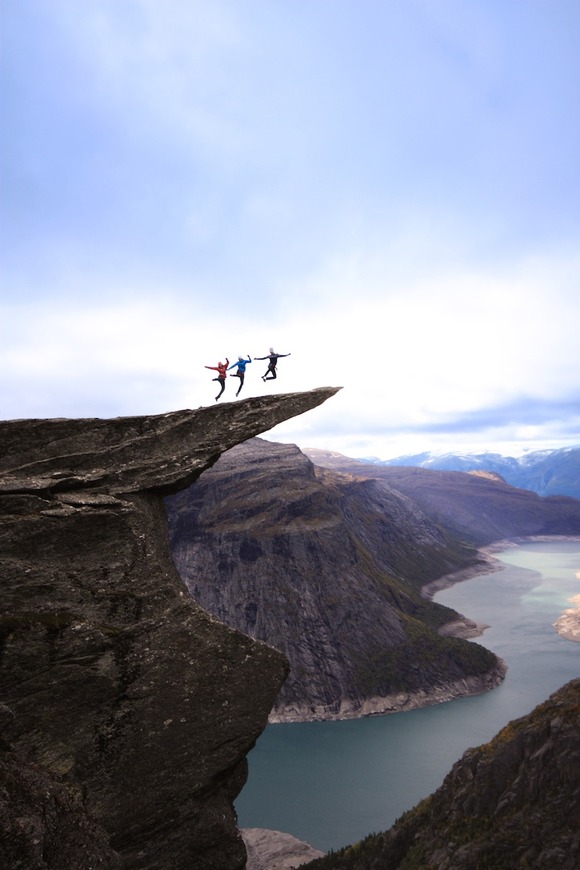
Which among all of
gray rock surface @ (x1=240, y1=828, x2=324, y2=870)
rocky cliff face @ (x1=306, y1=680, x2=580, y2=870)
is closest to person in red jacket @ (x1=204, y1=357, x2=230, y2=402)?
rocky cliff face @ (x1=306, y1=680, x2=580, y2=870)

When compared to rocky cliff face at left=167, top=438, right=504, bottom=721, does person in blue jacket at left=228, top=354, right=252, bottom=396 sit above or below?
above

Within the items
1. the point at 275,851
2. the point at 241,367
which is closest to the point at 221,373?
the point at 241,367

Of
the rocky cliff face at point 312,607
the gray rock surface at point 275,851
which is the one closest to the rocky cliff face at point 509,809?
the gray rock surface at point 275,851

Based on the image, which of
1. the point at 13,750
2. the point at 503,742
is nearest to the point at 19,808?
the point at 13,750

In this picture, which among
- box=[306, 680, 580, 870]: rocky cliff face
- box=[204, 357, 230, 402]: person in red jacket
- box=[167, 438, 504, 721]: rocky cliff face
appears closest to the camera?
box=[204, 357, 230, 402]: person in red jacket

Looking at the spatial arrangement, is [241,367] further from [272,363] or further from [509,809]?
[509,809]

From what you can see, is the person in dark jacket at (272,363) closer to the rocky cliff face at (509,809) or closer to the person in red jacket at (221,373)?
the person in red jacket at (221,373)

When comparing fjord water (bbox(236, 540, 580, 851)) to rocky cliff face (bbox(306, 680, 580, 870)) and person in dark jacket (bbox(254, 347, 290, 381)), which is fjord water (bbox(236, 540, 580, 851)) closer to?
rocky cliff face (bbox(306, 680, 580, 870))

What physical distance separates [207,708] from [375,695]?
5793 inches

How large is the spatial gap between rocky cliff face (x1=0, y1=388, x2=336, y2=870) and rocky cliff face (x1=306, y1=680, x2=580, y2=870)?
3260 centimetres

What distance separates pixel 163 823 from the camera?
2158 centimetres

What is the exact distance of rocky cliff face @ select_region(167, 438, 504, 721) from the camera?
6048 inches

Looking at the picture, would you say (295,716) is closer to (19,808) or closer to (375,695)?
(375,695)

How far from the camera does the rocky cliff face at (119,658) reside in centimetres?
2009
